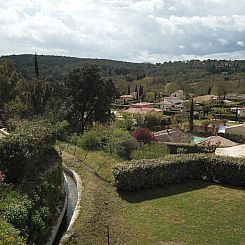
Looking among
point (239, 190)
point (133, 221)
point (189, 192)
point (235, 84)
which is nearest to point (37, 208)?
point (133, 221)

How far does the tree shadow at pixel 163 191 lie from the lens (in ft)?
55.1

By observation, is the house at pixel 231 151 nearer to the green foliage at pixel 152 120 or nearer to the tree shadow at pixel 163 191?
the tree shadow at pixel 163 191

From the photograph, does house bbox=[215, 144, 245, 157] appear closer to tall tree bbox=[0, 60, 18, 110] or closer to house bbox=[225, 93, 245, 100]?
tall tree bbox=[0, 60, 18, 110]

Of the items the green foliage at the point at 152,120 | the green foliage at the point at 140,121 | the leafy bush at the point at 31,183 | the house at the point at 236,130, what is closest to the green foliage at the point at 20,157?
the leafy bush at the point at 31,183

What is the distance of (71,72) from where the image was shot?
3691cm

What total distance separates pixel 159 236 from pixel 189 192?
5.30 metres

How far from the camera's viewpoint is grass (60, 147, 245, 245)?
12648 mm

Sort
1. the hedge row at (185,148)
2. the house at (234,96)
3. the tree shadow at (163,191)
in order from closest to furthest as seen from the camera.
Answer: the tree shadow at (163,191) → the hedge row at (185,148) → the house at (234,96)

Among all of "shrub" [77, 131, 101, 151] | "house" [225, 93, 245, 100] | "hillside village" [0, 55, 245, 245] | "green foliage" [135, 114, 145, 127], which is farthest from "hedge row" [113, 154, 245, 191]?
"house" [225, 93, 245, 100]

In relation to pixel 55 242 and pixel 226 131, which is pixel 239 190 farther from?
pixel 226 131

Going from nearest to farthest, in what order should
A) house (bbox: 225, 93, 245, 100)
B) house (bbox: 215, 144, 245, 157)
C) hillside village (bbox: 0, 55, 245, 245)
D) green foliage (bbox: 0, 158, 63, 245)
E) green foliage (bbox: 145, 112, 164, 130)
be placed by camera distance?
green foliage (bbox: 0, 158, 63, 245) < hillside village (bbox: 0, 55, 245, 245) < house (bbox: 215, 144, 245, 157) < green foliage (bbox: 145, 112, 164, 130) < house (bbox: 225, 93, 245, 100)

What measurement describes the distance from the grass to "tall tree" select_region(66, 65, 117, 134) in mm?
18841

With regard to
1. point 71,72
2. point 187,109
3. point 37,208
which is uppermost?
point 71,72

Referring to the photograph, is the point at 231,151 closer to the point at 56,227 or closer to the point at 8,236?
the point at 56,227
